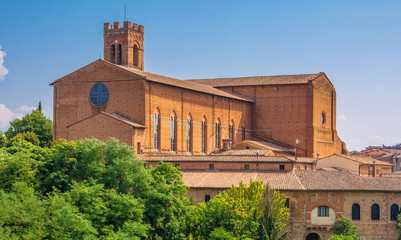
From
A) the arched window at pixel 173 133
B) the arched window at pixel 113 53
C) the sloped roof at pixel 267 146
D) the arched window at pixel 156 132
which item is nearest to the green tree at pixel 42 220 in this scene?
the arched window at pixel 156 132

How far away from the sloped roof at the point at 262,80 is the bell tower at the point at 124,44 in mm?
11544

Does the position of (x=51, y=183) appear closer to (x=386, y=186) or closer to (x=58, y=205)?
(x=58, y=205)

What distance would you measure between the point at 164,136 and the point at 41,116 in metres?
24.9

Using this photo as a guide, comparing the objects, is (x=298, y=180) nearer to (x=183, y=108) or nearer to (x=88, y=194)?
(x=88, y=194)

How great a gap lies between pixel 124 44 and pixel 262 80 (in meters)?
16.7

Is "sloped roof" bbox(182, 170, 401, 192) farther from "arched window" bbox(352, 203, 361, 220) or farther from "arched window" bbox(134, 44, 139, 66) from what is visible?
"arched window" bbox(134, 44, 139, 66)

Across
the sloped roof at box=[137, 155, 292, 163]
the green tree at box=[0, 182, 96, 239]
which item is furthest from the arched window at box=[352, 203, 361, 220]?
the green tree at box=[0, 182, 96, 239]

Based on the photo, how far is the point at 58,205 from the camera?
133 feet

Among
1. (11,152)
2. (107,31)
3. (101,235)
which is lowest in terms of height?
(101,235)

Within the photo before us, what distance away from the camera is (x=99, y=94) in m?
61.8

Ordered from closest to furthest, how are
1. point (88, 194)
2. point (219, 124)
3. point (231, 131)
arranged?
point (88, 194), point (219, 124), point (231, 131)

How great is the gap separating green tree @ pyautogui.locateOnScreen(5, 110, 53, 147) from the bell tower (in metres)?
14.1

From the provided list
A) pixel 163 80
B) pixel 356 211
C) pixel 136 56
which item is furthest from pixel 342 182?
pixel 136 56

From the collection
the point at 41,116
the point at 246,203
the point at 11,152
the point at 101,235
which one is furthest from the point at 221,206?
the point at 41,116
